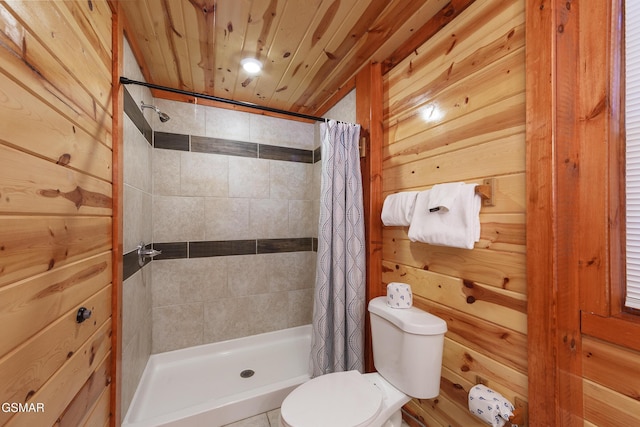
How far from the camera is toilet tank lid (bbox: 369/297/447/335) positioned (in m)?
1.08

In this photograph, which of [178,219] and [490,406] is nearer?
[490,406]

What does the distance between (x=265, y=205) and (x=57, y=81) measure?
1.58 metres

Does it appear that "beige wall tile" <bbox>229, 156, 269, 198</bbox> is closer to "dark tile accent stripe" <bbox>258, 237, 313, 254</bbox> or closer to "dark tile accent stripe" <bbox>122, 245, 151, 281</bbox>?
"dark tile accent stripe" <bbox>258, 237, 313, 254</bbox>

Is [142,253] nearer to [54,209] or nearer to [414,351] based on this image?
[54,209]

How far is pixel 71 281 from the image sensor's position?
81 centimetres

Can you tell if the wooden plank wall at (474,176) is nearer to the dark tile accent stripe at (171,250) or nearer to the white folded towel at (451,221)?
the white folded towel at (451,221)

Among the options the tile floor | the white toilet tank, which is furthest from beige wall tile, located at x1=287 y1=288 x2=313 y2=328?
the white toilet tank

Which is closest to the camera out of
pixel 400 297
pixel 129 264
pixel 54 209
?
pixel 54 209

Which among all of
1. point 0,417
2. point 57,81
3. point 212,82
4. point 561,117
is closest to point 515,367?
point 561,117

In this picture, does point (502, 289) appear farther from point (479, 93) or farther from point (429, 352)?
point (479, 93)

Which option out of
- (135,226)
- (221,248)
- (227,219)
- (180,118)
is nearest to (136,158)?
(135,226)

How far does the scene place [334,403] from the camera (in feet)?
3.42

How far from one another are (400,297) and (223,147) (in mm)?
1786
